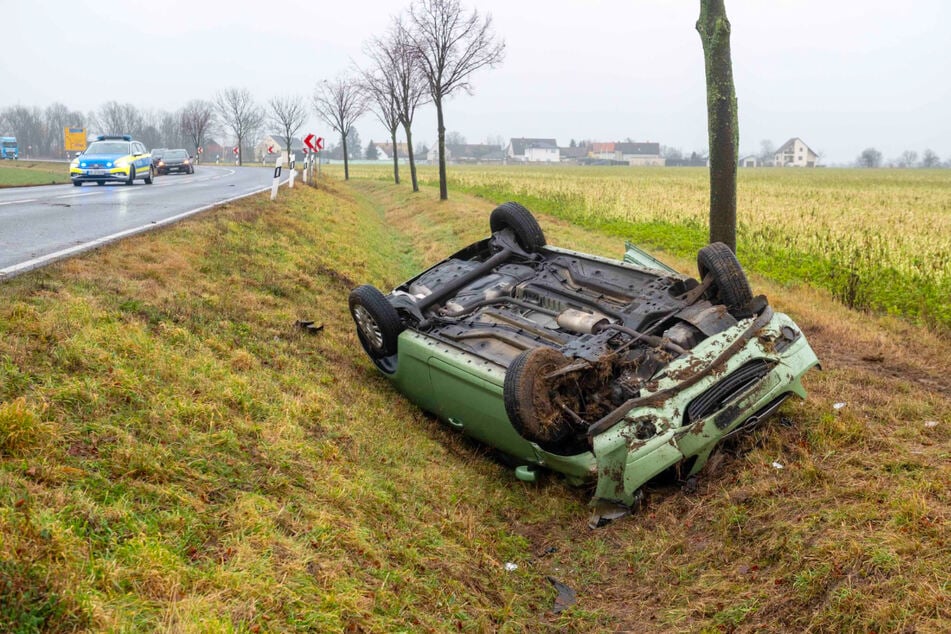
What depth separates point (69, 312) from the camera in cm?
475

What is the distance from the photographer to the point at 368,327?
6266 millimetres

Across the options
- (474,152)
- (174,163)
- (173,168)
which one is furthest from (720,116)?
(474,152)

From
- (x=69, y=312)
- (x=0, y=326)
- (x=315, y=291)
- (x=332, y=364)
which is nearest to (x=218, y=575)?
(x=0, y=326)

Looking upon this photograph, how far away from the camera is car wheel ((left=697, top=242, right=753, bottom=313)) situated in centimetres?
535

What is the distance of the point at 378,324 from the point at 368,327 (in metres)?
0.24

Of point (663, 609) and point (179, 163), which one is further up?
point (179, 163)

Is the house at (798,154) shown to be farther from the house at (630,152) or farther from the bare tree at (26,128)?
the bare tree at (26,128)

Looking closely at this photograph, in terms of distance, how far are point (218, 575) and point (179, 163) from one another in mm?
33237

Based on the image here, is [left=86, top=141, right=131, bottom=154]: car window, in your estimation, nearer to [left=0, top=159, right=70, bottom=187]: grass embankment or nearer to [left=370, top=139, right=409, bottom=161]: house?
[left=0, top=159, right=70, bottom=187]: grass embankment

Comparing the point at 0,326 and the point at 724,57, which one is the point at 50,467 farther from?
the point at 724,57

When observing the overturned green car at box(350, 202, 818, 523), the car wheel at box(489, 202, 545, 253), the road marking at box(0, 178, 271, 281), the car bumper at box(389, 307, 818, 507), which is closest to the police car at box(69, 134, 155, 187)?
the road marking at box(0, 178, 271, 281)

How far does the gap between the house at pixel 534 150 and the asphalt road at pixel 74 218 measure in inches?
5000

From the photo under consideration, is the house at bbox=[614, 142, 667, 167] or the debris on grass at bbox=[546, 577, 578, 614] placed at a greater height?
the house at bbox=[614, 142, 667, 167]

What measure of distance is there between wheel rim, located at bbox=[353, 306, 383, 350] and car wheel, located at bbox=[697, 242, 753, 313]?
266cm
